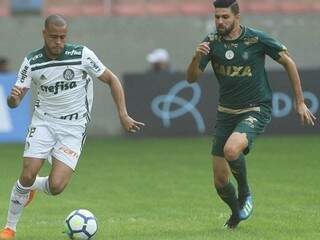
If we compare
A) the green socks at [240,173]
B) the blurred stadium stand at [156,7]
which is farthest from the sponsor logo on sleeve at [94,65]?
the blurred stadium stand at [156,7]

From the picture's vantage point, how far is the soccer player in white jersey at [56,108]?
391 inches

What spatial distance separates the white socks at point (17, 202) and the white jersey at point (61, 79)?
76 cm

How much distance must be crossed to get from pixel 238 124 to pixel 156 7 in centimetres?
1645

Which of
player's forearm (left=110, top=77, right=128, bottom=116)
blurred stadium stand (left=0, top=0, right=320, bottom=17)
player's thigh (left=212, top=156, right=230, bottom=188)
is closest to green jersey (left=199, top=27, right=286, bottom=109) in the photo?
player's thigh (left=212, top=156, right=230, bottom=188)

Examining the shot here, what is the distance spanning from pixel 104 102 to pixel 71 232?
48.8 ft

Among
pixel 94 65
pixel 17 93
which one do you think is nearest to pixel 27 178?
pixel 17 93

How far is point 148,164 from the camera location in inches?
695

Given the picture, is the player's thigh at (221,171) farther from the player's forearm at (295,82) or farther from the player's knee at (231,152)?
the player's forearm at (295,82)

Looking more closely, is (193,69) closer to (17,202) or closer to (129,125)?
(129,125)

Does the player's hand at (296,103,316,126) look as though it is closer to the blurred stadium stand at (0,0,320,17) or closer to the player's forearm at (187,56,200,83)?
the player's forearm at (187,56,200,83)

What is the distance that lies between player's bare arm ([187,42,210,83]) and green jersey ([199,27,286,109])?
100 mm

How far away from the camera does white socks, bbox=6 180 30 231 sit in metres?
9.91

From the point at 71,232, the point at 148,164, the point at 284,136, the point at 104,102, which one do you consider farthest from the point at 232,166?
the point at 104,102

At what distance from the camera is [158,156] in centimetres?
1895
